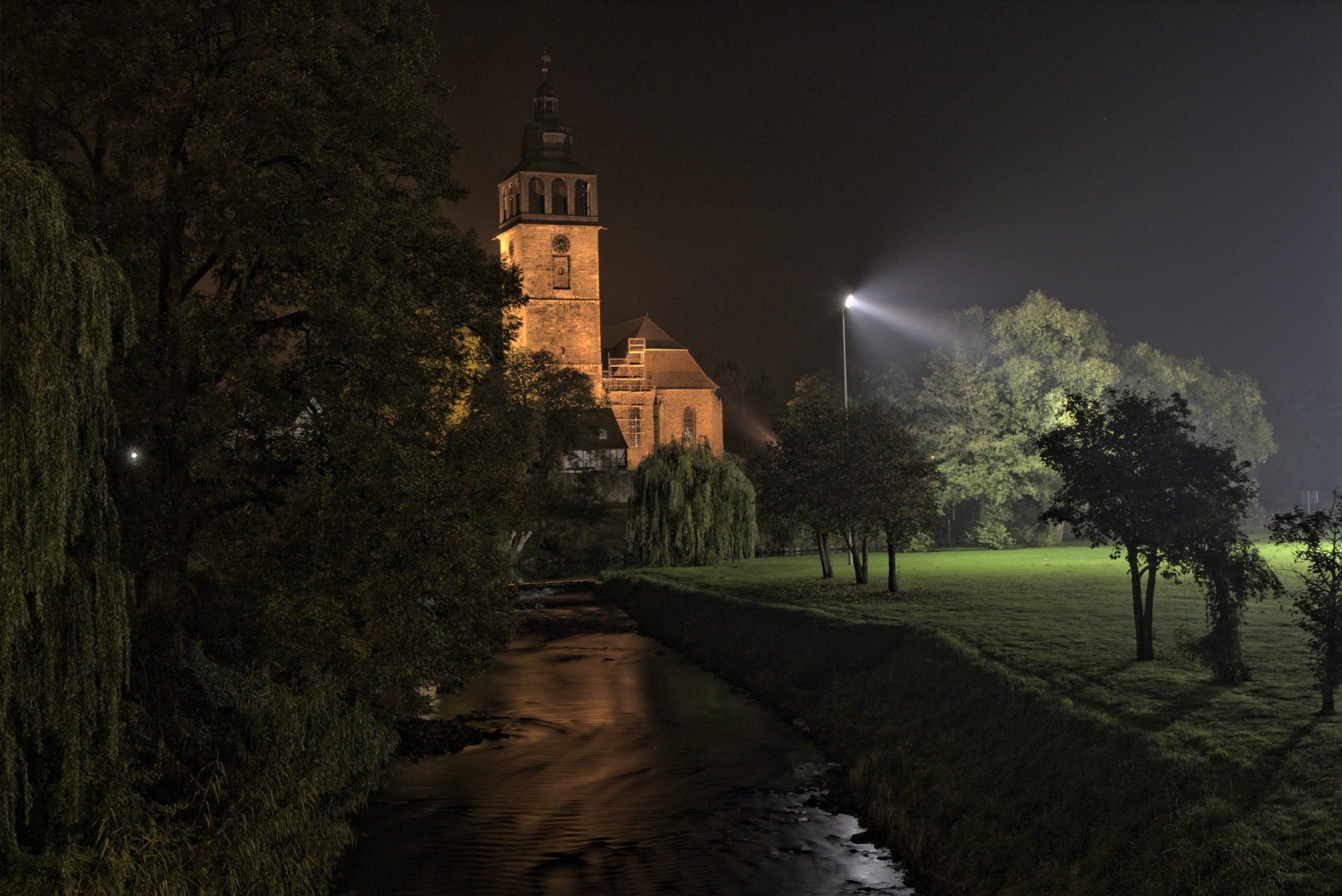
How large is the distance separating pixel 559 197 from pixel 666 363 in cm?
1429

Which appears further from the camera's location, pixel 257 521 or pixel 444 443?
pixel 444 443

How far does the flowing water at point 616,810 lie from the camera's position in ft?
40.2

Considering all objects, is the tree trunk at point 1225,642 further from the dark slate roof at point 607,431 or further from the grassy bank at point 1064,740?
the dark slate roof at point 607,431

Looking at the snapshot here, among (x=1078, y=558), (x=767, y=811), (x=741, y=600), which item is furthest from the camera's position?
(x=1078, y=558)

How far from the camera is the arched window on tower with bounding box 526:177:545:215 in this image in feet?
243

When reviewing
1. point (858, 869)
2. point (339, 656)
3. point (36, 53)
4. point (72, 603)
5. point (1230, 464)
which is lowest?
point (858, 869)

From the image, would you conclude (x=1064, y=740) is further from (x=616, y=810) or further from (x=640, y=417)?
(x=640, y=417)

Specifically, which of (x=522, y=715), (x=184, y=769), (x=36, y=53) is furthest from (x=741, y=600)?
(x=36, y=53)

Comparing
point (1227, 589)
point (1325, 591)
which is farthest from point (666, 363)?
point (1325, 591)

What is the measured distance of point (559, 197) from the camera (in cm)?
7575

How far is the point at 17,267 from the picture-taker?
350 inches

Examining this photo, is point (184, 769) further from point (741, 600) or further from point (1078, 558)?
point (1078, 558)

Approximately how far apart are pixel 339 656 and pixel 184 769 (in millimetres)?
2486

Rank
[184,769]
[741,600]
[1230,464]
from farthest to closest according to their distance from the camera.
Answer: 1. [741,600]
2. [1230,464]
3. [184,769]
